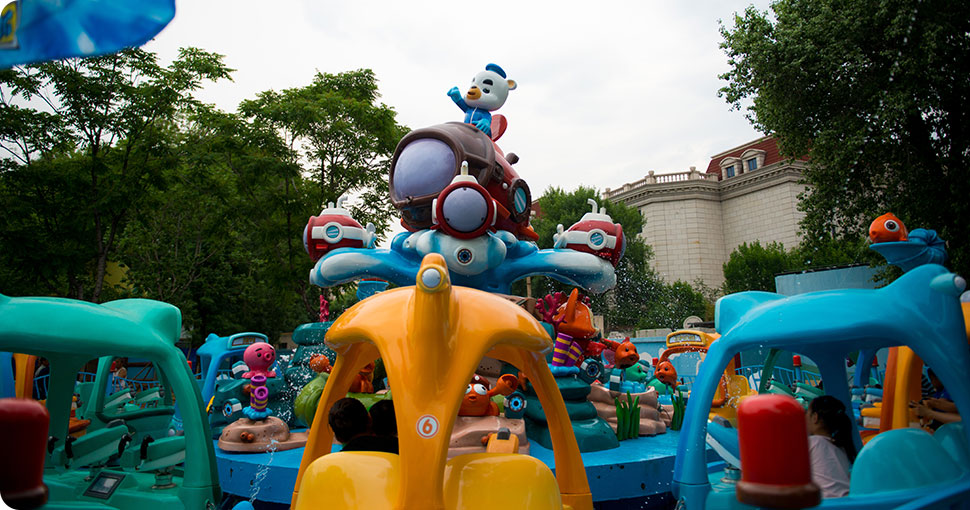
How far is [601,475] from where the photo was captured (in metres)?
5.94

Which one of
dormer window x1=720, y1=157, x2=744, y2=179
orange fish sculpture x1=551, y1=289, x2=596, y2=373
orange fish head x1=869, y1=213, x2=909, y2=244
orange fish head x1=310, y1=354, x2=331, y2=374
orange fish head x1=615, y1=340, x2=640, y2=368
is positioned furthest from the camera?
dormer window x1=720, y1=157, x2=744, y2=179

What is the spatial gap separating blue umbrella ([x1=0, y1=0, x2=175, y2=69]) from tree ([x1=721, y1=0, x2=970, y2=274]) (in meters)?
12.8

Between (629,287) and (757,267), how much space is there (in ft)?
24.1

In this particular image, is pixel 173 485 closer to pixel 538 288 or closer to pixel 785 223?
pixel 538 288

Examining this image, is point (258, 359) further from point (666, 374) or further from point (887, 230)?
point (887, 230)

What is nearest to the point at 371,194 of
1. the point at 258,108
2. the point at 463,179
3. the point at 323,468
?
the point at 258,108

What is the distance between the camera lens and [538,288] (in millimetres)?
32594

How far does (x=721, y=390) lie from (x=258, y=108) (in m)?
16.3

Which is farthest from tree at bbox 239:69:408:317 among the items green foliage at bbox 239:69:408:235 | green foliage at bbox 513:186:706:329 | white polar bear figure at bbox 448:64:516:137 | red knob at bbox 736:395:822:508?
red knob at bbox 736:395:822:508

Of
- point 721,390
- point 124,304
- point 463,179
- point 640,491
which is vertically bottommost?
point 640,491

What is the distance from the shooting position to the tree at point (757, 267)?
3438cm

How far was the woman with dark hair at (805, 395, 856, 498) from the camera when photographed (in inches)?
139

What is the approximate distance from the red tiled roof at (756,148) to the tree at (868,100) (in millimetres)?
27421

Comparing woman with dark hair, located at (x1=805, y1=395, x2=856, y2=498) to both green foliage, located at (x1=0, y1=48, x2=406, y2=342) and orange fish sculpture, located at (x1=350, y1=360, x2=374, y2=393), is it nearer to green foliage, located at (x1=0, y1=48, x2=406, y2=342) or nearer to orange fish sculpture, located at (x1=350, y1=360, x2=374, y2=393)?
orange fish sculpture, located at (x1=350, y1=360, x2=374, y2=393)
